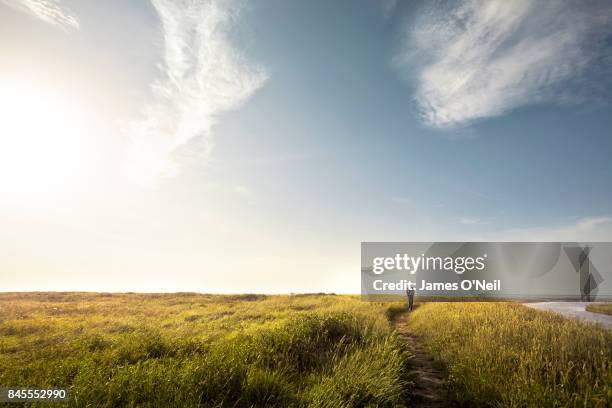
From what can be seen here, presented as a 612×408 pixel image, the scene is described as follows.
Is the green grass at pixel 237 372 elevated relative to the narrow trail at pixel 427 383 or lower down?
elevated

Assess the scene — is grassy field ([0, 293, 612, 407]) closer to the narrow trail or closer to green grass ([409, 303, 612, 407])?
green grass ([409, 303, 612, 407])

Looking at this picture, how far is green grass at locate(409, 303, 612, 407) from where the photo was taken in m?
4.73

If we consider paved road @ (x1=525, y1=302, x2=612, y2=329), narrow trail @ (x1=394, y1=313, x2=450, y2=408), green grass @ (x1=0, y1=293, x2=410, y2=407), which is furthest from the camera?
paved road @ (x1=525, y1=302, x2=612, y2=329)

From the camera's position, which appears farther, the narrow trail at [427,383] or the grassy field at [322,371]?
the narrow trail at [427,383]

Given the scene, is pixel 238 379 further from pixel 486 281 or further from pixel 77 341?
pixel 486 281

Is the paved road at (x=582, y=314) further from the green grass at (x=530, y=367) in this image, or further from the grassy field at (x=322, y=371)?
the grassy field at (x=322, y=371)

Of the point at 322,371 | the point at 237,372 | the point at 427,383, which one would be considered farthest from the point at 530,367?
the point at 237,372

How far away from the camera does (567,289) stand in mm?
42969

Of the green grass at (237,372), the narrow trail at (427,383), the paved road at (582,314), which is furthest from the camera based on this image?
the paved road at (582,314)

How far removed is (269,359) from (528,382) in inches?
184

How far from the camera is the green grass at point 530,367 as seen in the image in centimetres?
473

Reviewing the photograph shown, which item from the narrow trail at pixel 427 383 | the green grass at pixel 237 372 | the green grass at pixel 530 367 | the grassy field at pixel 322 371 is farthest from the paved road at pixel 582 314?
the green grass at pixel 237 372

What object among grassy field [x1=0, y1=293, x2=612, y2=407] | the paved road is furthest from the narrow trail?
the paved road

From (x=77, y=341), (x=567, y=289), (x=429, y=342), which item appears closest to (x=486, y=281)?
(x=567, y=289)
